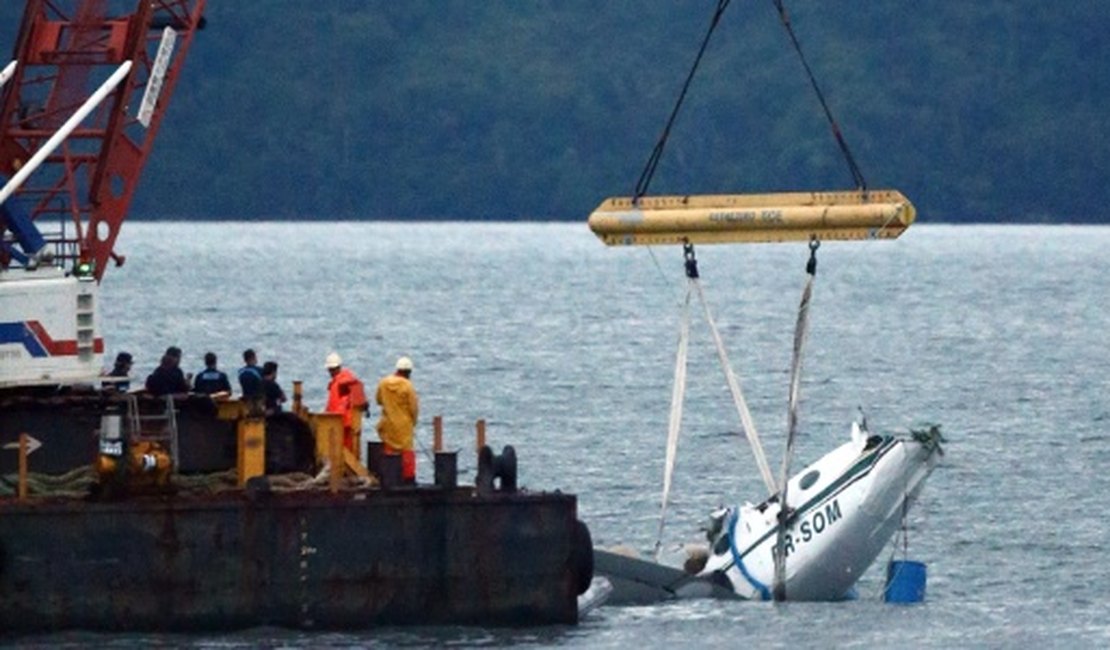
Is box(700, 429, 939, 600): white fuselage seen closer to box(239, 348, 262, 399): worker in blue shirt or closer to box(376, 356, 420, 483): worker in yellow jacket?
box(376, 356, 420, 483): worker in yellow jacket

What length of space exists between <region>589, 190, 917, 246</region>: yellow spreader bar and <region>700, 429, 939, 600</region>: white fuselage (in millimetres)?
3745

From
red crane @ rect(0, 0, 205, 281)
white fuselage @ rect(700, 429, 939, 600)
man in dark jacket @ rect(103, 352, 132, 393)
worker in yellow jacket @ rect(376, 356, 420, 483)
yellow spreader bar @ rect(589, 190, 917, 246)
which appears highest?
red crane @ rect(0, 0, 205, 281)

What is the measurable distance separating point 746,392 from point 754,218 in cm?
4472

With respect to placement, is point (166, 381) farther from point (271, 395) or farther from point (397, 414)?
point (397, 414)

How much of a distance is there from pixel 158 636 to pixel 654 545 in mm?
13264

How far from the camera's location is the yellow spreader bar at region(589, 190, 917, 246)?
124 ft

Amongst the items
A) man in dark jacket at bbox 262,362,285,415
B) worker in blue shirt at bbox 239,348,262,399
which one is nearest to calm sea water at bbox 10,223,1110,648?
worker in blue shirt at bbox 239,348,262,399

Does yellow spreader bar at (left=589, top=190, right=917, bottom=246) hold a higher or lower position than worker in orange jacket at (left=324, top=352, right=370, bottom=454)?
higher

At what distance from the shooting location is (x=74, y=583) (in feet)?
114

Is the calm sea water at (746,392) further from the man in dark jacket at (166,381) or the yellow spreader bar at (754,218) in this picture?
the yellow spreader bar at (754,218)

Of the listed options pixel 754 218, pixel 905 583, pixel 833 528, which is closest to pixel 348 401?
pixel 754 218

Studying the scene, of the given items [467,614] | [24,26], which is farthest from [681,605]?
[24,26]

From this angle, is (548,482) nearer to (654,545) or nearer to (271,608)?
(654,545)

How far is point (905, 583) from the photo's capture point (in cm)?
4175
